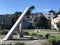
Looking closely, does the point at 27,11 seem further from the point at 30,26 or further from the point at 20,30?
the point at 30,26

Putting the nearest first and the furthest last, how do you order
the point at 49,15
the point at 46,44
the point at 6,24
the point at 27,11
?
the point at 46,44 → the point at 27,11 → the point at 6,24 → the point at 49,15

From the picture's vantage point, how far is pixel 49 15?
348 ft

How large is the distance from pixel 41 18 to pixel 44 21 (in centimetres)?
143

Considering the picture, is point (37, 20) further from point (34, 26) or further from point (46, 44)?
point (46, 44)

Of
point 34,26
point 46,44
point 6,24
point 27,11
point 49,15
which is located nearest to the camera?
point 46,44

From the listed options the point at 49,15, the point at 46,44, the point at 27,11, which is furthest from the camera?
the point at 49,15

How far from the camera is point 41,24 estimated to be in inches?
2788

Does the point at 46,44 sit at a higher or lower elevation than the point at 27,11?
lower

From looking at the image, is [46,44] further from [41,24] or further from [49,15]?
[49,15]

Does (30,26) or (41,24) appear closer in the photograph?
(41,24)

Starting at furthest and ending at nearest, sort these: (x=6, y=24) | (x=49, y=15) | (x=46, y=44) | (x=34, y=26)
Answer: (x=49, y=15), (x=34, y=26), (x=6, y=24), (x=46, y=44)

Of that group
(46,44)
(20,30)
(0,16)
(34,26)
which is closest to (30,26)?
(34,26)

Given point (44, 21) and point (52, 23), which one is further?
point (52, 23)

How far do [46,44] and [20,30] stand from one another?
12.6 m
